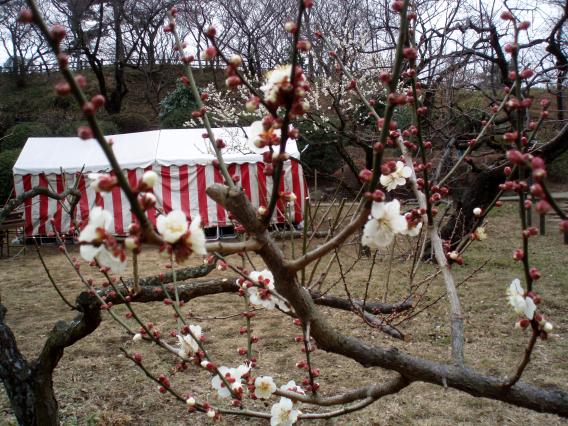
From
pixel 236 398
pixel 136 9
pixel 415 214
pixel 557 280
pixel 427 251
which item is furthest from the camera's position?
pixel 136 9

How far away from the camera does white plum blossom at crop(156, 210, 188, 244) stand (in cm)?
61

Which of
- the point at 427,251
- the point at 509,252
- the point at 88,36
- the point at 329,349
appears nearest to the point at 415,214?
the point at 329,349

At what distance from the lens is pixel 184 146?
9.80m

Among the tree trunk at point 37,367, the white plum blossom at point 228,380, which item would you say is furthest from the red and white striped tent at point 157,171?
the white plum blossom at point 228,380

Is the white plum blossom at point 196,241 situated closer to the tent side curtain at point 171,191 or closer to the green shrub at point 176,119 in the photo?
the tent side curtain at point 171,191

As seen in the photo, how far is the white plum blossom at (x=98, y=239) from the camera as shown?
590 mm

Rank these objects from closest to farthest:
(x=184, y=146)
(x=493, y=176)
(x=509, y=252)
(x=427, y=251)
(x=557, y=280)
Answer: (x=557, y=280) < (x=493, y=176) < (x=427, y=251) < (x=509, y=252) < (x=184, y=146)

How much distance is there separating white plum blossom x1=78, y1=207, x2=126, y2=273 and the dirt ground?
1568 millimetres

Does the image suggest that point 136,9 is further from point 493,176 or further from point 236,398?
point 236,398

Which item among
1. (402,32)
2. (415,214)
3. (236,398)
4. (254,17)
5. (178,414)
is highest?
(254,17)

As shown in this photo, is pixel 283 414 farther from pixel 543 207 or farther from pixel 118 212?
pixel 118 212

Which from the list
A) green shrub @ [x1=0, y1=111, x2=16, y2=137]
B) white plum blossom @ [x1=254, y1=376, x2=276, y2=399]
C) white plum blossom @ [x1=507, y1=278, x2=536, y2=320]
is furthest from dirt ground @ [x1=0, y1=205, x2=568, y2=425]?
green shrub @ [x1=0, y1=111, x2=16, y2=137]

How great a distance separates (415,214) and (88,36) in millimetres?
Answer: 23309

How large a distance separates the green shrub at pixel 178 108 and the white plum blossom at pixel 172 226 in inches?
590
